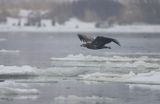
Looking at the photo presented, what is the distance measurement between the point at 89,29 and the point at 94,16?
9.33 ft

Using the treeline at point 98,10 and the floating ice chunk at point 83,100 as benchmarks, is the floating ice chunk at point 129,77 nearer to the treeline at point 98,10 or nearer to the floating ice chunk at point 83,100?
the floating ice chunk at point 83,100

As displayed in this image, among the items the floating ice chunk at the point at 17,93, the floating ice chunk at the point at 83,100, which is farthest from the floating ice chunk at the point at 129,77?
the floating ice chunk at the point at 17,93

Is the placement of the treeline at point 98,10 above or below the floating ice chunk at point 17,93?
above

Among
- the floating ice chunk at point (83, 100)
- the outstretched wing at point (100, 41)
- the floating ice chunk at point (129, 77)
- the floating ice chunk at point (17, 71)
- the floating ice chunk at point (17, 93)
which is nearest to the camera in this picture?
the floating ice chunk at point (83, 100)

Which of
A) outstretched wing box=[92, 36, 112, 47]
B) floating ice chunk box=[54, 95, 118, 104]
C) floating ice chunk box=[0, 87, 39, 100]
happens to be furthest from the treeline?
floating ice chunk box=[54, 95, 118, 104]

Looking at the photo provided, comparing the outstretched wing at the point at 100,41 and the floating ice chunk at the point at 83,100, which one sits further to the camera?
the outstretched wing at the point at 100,41

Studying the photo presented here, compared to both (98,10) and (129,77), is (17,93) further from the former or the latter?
(98,10)

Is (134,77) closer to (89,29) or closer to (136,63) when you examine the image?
(136,63)

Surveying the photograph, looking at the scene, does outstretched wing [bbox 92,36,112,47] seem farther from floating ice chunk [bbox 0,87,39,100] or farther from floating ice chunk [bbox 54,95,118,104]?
floating ice chunk [bbox 54,95,118,104]

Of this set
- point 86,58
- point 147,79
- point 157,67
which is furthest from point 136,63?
point 147,79

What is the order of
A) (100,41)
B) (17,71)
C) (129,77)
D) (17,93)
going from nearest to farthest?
1. (17,93)
2. (129,77)
3. (17,71)
4. (100,41)

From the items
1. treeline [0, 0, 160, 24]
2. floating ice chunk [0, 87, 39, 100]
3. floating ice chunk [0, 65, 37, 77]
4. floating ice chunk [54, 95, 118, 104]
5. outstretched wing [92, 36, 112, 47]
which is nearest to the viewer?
floating ice chunk [54, 95, 118, 104]

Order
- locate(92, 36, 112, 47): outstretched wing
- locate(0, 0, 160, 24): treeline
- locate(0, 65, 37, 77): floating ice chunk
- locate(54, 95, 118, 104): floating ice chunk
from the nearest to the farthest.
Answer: locate(54, 95, 118, 104): floating ice chunk → locate(0, 65, 37, 77): floating ice chunk → locate(92, 36, 112, 47): outstretched wing → locate(0, 0, 160, 24): treeline

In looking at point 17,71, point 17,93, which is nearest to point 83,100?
point 17,93
